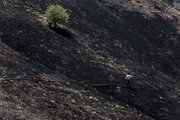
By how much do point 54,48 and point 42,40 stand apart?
120 centimetres

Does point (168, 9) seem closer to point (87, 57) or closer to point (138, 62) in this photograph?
point (138, 62)

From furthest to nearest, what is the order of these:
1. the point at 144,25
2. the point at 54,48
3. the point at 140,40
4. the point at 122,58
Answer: the point at 144,25, the point at 140,40, the point at 122,58, the point at 54,48

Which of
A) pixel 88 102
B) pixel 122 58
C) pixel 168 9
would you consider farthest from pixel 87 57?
pixel 168 9

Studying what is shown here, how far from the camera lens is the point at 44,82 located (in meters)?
12.4

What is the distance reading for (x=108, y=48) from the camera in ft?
70.3

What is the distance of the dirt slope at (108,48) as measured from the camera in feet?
50.8

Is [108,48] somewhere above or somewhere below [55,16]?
below

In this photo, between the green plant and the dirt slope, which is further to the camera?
the green plant

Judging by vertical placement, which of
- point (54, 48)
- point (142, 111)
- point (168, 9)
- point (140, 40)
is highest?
point (168, 9)

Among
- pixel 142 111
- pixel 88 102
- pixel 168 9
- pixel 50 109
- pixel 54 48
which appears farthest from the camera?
pixel 168 9

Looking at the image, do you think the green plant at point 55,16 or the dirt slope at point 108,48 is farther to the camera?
the green plant at point 55,16

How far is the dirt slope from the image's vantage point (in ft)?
50.8

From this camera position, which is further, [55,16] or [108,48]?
[108,48]

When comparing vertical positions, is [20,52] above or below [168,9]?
below
